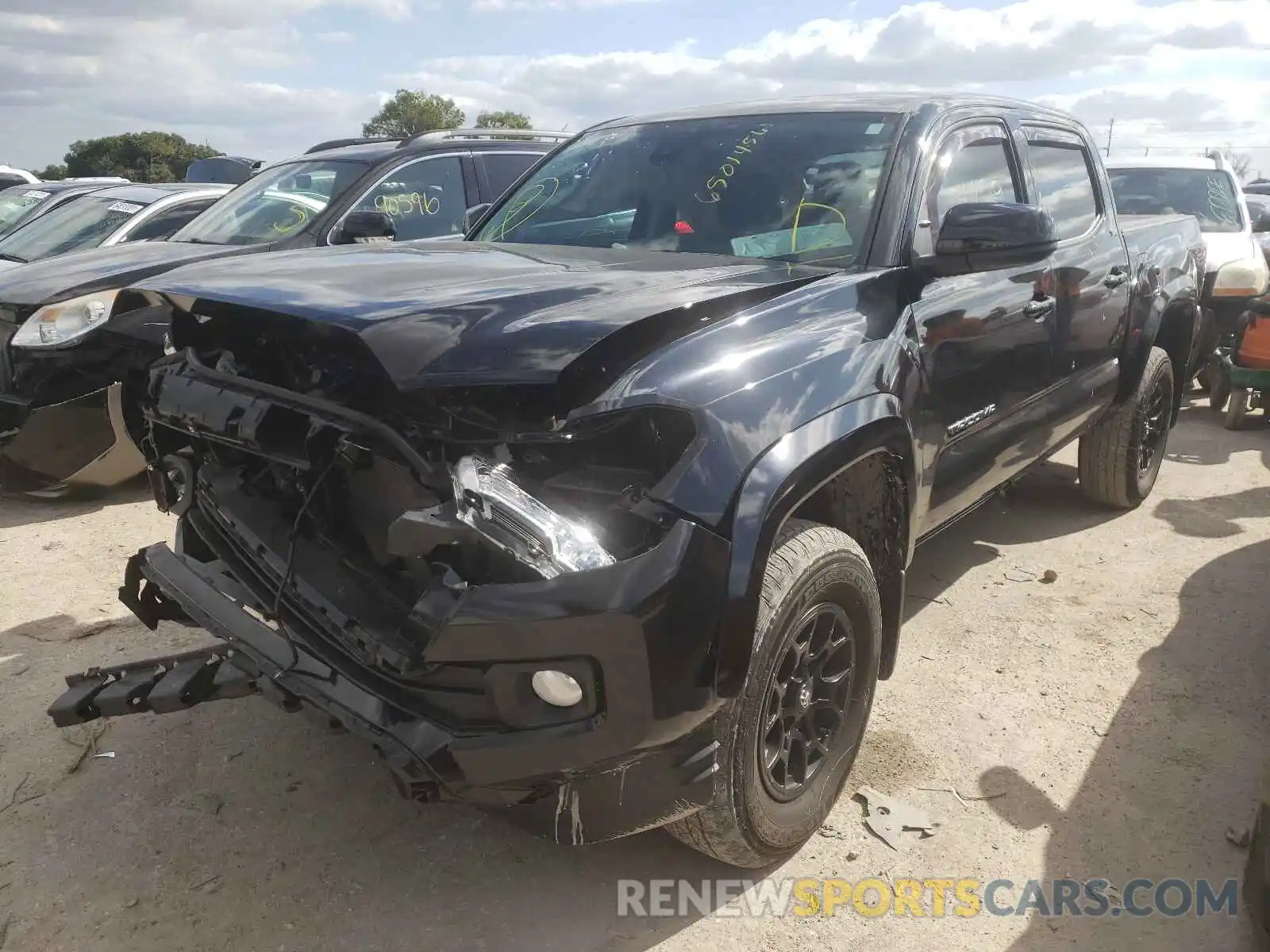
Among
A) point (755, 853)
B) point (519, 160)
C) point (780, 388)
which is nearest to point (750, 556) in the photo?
point (780, 388)

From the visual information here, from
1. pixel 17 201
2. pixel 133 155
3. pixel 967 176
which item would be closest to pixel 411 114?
pixel 133 155

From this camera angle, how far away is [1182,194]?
8.50 m

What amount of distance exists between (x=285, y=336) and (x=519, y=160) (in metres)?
4.78

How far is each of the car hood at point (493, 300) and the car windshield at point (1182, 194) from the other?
6.98 metres

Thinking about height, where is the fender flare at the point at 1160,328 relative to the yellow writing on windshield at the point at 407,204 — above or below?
below

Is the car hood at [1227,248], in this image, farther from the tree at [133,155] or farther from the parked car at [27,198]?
the tree at [133,155]

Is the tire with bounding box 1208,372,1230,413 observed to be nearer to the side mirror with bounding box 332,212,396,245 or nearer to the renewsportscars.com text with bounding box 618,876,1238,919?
the renewsportscars.com text with bounding box 618,876,1238,919

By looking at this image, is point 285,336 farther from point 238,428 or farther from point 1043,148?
point 1043,148

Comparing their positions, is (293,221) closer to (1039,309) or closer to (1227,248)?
(1039,309)

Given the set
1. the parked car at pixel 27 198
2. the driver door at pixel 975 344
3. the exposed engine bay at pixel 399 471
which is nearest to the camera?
A: the exposed engine bay at pixel 399 471

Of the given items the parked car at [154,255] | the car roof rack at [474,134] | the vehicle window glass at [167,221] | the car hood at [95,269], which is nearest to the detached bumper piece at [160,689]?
the parked car at [154,255]

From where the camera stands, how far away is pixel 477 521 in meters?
1.91

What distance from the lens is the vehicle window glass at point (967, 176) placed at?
10.0 ft

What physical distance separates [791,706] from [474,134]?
5.33 meters
